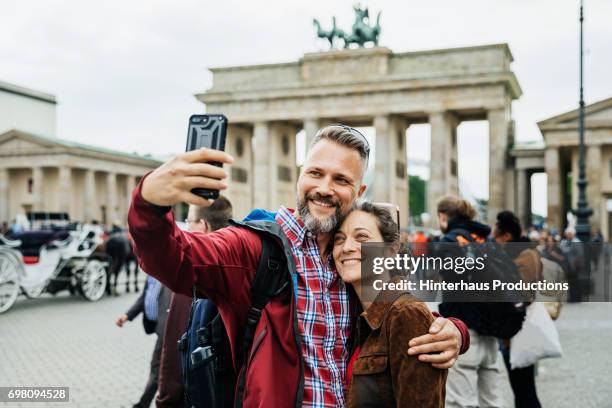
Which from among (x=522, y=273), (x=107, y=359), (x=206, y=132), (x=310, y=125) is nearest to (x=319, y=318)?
(x=206, y=132)

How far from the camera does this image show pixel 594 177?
3978cm

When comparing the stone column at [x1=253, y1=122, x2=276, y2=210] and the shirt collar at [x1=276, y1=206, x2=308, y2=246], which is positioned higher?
the stone column at [x1=253, y1=122, x2=276, y2=210]

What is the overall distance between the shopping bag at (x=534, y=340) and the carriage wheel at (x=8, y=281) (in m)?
10.8

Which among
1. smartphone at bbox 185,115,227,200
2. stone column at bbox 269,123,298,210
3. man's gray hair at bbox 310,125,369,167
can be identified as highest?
stone column at bbox 269,123,298,210

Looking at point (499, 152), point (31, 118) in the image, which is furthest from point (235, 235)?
point (31, 118)

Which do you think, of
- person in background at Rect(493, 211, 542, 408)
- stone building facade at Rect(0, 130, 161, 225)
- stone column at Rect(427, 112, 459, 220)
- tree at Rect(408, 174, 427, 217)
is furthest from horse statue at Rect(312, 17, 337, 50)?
tree at Rect(408, 174, 427, 217)

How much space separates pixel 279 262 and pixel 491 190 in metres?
42.9

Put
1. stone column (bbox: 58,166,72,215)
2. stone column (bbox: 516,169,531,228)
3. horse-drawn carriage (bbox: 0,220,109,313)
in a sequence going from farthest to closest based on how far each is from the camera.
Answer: stone column (bbox: 58,166,72,215), stone column (bbox: 516,169,531,228), horse-drawn carriage (bbox: 0,220,109,313)

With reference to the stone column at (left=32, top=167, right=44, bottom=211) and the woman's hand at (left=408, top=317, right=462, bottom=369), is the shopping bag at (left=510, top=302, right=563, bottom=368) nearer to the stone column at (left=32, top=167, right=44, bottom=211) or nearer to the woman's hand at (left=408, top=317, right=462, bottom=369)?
the woman's hand at (left=408, top=317, right=462, bottom=369)

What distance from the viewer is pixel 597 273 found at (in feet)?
12.2

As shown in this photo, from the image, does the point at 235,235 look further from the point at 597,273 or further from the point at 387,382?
the point at 597,273

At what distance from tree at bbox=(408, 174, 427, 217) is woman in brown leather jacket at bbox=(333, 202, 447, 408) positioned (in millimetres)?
96159

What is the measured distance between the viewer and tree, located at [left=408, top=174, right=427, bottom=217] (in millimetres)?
98875

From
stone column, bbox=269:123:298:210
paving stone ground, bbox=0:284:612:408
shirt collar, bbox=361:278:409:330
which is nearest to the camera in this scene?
shirt collar, bbox=361:278:409:330
